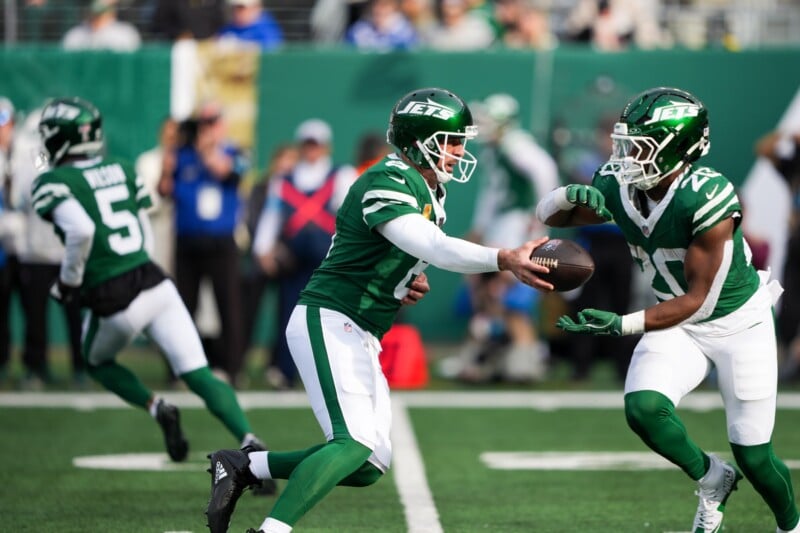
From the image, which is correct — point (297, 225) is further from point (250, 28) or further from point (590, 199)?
point (590, 199)

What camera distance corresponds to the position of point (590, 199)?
4.63m

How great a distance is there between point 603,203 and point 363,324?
947mm

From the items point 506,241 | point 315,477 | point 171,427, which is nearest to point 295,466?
point 315,477

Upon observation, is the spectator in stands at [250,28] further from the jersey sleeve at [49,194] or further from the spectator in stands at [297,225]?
the jersey sleeve at [49,194]

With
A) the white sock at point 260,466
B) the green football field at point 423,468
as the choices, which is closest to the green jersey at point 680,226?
the green football field at point 423,468

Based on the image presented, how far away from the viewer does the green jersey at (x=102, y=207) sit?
21.2 ft

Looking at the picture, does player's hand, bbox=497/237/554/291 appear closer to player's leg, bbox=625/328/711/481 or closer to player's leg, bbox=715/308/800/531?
player's leg, bbox=625/328/711/481

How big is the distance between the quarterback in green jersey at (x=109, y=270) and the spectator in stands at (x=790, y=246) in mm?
5325

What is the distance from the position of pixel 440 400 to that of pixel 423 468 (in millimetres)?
2383

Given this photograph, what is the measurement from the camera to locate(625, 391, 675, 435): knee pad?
4.75 meters

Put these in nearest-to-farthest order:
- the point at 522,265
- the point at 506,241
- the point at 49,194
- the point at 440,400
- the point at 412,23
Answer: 1. the point at 522,265
2. the point at 49,194
3. the point at 440,400
4. the point at 506,241
5. the point at 412,23

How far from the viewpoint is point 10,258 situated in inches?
386

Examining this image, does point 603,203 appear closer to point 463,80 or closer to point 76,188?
point 76,188

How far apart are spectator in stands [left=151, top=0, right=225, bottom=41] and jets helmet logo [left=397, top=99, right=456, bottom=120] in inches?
303
